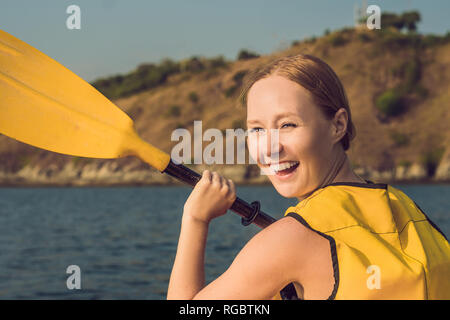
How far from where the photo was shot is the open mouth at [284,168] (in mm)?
2000

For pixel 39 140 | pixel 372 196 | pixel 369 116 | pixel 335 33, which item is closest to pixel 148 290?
pixel 39 140

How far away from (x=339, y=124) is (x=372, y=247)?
53cm

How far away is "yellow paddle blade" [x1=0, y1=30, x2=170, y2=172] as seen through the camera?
259 centimetres

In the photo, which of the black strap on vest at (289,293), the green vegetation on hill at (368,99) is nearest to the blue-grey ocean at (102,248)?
the black strap on vest at (289,293)

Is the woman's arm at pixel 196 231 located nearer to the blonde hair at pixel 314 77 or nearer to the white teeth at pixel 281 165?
the white teeth at pixel 281 165

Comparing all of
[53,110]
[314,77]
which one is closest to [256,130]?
[314,77]

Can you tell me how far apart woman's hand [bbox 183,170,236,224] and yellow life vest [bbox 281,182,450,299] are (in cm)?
28

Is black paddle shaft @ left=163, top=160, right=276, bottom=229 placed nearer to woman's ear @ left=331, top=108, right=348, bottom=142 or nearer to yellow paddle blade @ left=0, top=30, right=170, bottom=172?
yellow paddle blade @ left=0, top=30, right=170, bottom=172

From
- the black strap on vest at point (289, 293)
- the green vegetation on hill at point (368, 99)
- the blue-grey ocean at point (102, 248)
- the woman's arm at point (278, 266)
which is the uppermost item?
the green vegetation on hill at point (368, 99)

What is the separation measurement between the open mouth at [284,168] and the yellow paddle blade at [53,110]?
2.59 feet

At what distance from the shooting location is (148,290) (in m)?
14.2

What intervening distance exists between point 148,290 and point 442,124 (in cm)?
6194

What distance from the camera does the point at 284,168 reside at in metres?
2.02

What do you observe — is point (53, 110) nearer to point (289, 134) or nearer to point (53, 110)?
point (53, 110)
